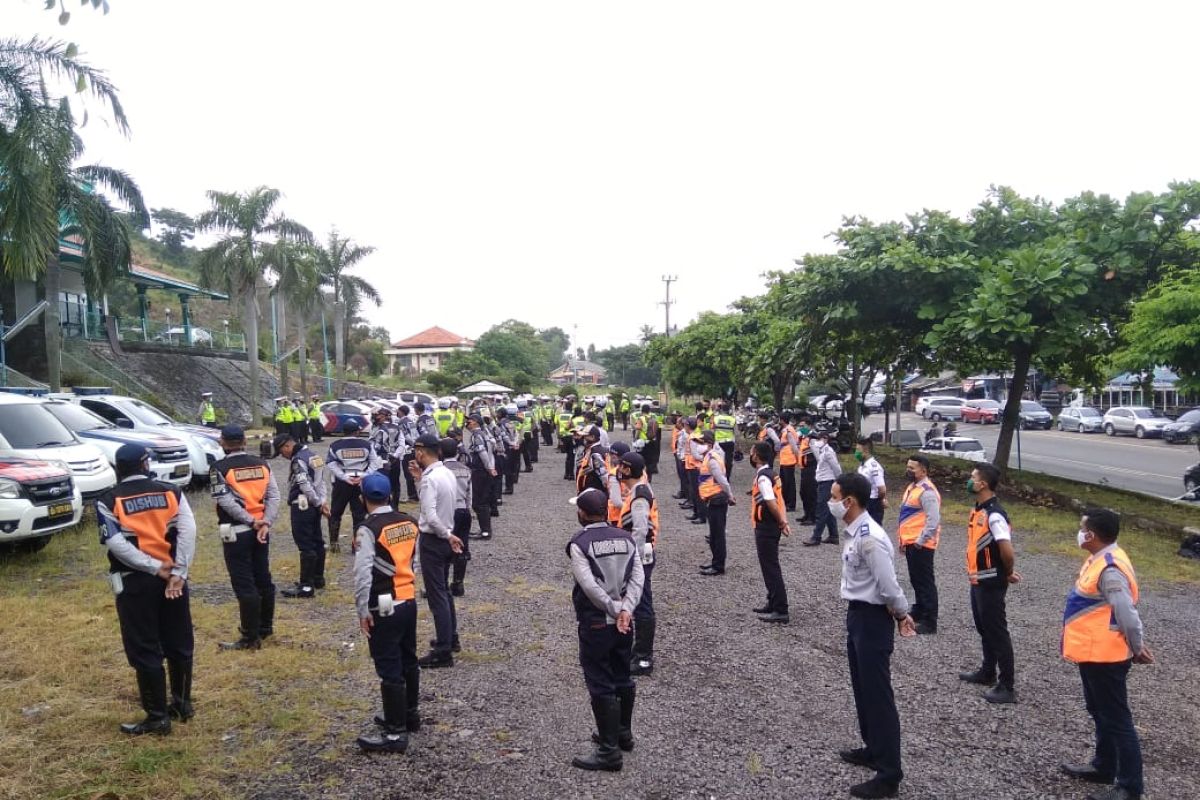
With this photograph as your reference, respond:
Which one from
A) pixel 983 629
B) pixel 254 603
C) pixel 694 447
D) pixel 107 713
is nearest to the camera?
pixel 107 713

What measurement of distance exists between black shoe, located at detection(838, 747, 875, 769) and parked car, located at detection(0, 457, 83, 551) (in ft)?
29.6

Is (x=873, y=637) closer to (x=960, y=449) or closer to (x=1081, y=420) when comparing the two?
(x=960, y=449)

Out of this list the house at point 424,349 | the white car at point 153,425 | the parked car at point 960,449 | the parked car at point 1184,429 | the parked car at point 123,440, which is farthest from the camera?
the house at point 424,349

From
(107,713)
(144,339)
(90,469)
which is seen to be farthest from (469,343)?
(107,713)

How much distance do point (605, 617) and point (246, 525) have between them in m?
3.59

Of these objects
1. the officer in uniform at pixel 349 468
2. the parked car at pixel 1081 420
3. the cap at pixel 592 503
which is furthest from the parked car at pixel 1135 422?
the cap at pixel 592 503

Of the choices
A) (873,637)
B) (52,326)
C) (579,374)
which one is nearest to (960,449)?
(873,637)

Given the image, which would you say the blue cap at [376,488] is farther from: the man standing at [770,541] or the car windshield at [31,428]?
the car windshield at [31,428]

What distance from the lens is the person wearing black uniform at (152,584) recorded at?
17.0 ft

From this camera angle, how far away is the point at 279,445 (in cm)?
858

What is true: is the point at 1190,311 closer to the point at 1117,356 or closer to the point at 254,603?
the point at 1117,356

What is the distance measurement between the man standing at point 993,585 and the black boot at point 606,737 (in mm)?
3037

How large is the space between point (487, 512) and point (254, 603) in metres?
5.28

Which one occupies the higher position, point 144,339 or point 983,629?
point 144,339
